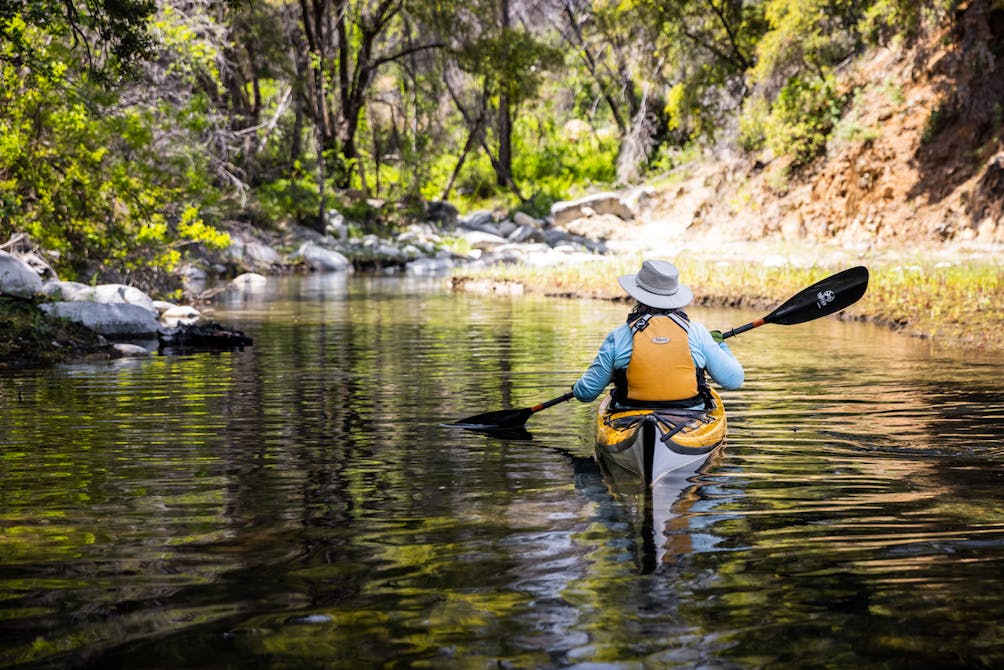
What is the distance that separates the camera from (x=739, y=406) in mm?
10773

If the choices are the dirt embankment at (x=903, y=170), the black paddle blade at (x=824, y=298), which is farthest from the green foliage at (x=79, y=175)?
the dirt embankment at (x=903, y=170)

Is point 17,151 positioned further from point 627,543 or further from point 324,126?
point 324,126

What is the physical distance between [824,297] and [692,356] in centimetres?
320

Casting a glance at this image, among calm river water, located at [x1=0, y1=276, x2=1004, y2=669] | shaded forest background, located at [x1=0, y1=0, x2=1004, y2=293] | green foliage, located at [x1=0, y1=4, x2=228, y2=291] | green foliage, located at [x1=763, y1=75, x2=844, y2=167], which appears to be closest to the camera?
calm river water, located at [x1=0, y1=276, x2=1004, y2=669]

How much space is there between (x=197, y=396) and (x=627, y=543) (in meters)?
6.85

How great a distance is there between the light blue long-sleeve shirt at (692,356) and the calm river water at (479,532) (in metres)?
0.61

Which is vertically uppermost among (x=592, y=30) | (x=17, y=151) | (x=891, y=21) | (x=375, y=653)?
(x=592, y=30)

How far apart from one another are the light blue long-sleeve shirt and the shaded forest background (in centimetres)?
830

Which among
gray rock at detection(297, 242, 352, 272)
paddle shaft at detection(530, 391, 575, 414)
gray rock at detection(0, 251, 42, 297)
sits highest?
gray rock at detection(297, 242, 352, 272)

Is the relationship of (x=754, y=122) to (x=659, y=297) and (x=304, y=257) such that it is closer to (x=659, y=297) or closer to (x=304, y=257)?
(x=304, y=257)

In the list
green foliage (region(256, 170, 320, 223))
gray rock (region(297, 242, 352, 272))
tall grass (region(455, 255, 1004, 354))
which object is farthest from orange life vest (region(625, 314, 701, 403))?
green foliage (region(256, 170, 320, 223))

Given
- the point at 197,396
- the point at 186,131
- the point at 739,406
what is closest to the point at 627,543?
the point at 739,406

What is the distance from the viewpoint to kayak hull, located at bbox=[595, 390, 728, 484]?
23.8ft

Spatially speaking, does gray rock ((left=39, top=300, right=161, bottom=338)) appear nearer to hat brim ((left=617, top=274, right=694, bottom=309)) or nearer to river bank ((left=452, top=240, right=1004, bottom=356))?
river bank ((left=452, top=240, right=1004, bottom=356))
